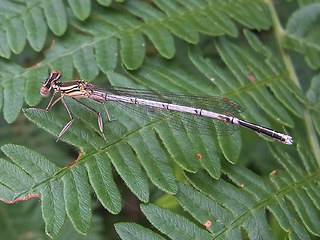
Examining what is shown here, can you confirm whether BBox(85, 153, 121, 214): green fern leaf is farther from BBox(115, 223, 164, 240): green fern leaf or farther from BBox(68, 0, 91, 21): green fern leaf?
BBox(68, 0, 91, 21): green fern leaf

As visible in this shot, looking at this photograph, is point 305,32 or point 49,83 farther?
point 305,32

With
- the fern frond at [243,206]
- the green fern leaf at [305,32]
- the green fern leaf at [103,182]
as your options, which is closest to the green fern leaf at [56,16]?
the green fern leaf at [103,182]

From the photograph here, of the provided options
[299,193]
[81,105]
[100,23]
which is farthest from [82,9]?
[299,193]

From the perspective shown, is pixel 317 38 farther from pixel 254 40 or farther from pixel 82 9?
pixel 82 9

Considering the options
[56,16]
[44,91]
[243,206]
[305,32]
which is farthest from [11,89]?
[305,32]

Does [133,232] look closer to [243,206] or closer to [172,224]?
[172,224]

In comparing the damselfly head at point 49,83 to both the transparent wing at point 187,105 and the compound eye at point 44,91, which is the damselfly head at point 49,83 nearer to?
the compound eye at point 44,91
